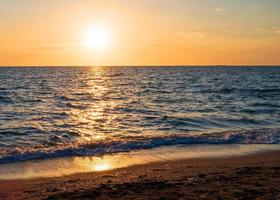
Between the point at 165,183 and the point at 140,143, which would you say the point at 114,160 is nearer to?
the point at 140,143

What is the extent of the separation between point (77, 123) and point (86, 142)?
241 inches

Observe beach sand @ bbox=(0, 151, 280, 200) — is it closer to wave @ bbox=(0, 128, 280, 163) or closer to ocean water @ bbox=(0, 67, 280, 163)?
wave @ bbox=(0, 128, 280, 163)

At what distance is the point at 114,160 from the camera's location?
1424cm

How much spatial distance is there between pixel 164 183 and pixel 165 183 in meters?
0.03

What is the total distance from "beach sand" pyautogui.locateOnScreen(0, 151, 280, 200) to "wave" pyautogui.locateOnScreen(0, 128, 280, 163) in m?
3.10

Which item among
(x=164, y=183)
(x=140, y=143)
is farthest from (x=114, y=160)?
(x=164, y=183)

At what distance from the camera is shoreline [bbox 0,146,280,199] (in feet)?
30.1

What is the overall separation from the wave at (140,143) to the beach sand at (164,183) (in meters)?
3.10

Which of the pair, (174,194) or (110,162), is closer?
(174,194)

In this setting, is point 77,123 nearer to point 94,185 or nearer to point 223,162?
point 223,162

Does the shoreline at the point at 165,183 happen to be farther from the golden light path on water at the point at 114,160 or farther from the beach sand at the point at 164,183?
the golden light path on water at the point at 114,160

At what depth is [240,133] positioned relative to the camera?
19469mm

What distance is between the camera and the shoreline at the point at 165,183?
918 centimetres

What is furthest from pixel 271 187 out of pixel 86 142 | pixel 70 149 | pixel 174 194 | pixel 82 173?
pixel 86 142
